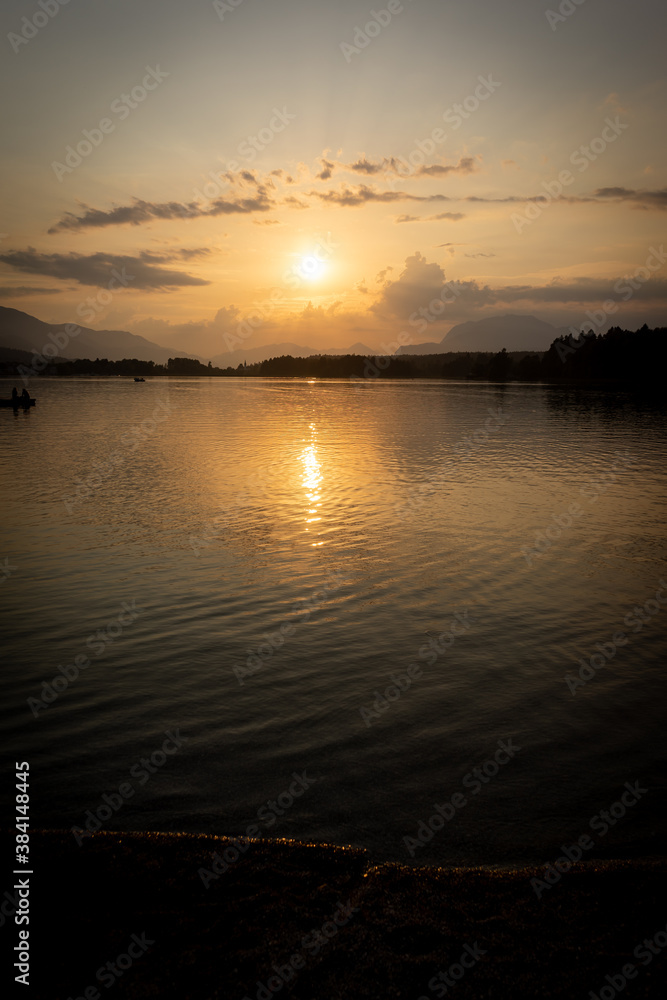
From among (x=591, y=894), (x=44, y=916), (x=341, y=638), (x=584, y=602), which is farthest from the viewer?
(x=584, y=602)

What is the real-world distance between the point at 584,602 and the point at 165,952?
12307 mm

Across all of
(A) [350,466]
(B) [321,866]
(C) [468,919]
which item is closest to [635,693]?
(C) [468,919]

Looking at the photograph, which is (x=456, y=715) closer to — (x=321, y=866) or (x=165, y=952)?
(x=321, y=866)

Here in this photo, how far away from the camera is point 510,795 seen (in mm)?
7277
